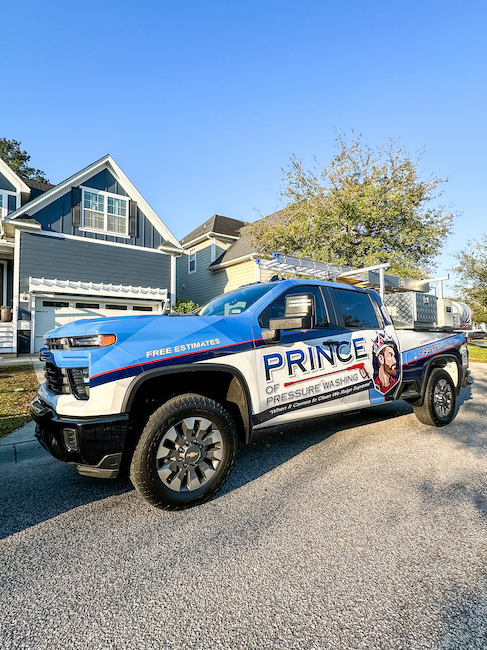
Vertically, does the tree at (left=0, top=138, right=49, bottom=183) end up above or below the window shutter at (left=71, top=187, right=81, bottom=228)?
above

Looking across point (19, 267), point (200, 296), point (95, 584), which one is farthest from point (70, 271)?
point (95, 584)

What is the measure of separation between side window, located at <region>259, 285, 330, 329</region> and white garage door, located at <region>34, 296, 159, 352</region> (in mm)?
10945

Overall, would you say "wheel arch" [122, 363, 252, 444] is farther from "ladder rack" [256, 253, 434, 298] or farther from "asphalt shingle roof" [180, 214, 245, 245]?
"asphalt shingle roof" [180, 214, 245, 245]

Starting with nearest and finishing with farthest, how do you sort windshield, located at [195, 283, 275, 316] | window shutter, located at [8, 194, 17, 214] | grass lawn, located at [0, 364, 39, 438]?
windshield, located at [195, 283, 275, 316], grass lawn, located at [0, 364, 39, 438], window shutter, located at [8, 194, 17, 214]

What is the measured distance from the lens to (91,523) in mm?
2723

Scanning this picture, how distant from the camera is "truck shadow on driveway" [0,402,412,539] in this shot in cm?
289

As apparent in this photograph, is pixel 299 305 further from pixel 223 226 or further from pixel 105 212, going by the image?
pixel 223 226

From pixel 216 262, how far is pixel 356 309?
17.4m

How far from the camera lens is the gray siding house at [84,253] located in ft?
45.1

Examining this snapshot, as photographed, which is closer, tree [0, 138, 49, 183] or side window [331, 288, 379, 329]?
side window [331, 288, 379, 329]

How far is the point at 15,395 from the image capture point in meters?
6.50

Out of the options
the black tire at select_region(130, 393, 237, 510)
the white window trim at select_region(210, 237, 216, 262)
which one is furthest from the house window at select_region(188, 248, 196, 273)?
the black tire at select_region(130, 393, 237, 510)

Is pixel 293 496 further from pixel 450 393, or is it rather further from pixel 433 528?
pixel 450 393

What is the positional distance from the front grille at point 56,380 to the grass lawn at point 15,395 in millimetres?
1977
